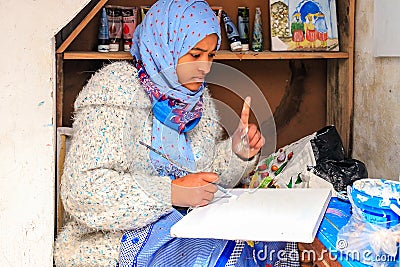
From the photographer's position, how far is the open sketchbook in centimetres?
147

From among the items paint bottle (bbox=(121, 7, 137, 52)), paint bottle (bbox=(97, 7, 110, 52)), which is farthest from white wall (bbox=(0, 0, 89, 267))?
paint bottle (bbox=(121, 7, 137, 52))

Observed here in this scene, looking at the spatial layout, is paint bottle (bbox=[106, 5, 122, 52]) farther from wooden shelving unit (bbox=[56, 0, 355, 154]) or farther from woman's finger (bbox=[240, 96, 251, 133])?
→ woman's finger (bbox=[240, 96, 251, 133])

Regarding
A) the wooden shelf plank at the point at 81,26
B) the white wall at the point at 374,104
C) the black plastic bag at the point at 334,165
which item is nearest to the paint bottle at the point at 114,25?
the wooden shelf plank at the point at 81,26

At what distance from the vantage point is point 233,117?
2764 millimetres

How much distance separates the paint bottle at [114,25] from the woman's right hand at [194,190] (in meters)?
0.85

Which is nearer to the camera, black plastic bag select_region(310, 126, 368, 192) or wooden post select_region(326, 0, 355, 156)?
black plastic bag select_region(310, 126, 368, 192)

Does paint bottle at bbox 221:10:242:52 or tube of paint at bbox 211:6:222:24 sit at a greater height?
tube of paint at bbox 211:6:222:24

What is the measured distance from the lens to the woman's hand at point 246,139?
2.03m

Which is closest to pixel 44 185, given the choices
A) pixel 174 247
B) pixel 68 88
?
pixel 174 247

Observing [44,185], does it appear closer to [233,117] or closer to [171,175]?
[171,175]

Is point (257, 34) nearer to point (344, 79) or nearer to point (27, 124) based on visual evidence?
point (344, 79)

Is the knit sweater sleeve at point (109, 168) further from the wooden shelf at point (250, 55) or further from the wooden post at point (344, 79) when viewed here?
the wooden post at point (344, 79)

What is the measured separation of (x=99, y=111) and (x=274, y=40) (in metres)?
0.98

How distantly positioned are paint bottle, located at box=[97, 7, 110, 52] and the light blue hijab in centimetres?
40
